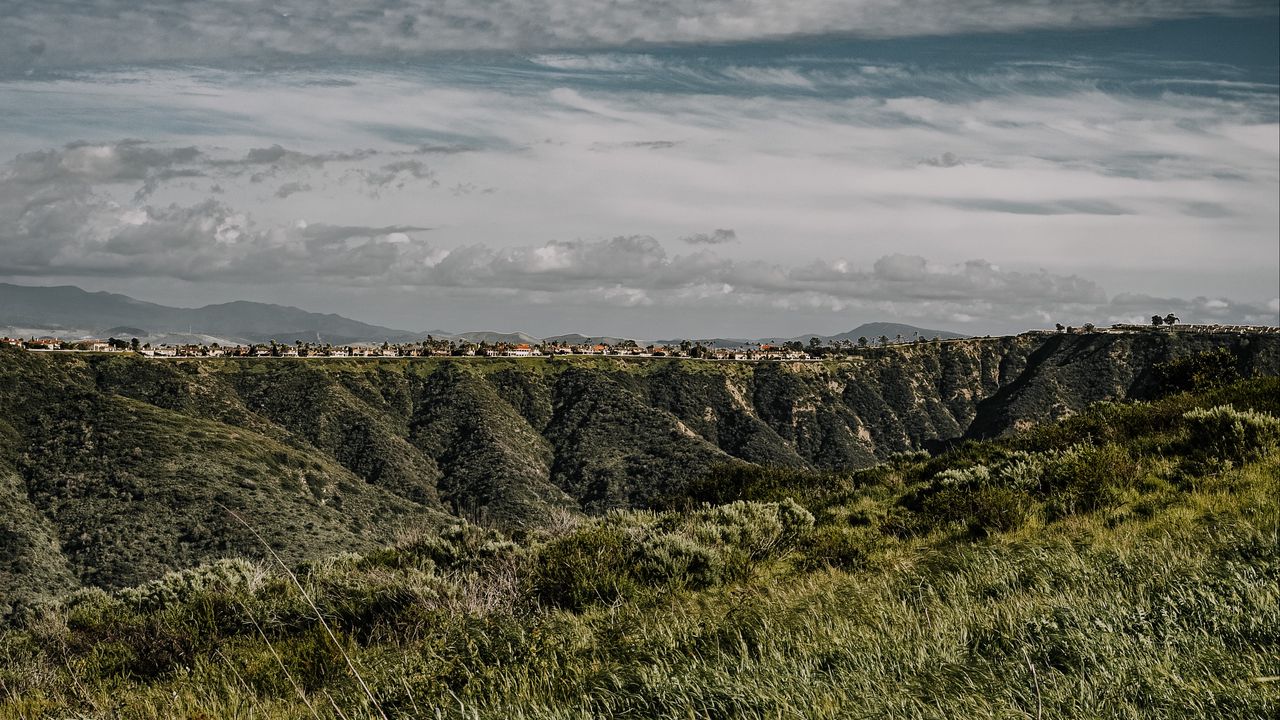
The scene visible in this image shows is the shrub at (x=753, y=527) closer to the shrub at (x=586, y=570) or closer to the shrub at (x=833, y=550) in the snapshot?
the shrub at (x=833, y=550)

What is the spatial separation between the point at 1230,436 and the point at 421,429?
391ft

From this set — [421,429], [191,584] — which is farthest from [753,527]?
[421,429]

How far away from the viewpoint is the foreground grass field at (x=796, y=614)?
4.05 meters

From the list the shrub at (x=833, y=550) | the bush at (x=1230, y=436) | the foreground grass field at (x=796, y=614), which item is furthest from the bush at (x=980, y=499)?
the bush at (x=1230, y=436)

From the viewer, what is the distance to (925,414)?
163125 millimetres

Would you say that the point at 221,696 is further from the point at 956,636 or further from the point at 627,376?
the point at 627,376

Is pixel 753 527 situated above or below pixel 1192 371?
below

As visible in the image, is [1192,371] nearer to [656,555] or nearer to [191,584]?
[656,555]

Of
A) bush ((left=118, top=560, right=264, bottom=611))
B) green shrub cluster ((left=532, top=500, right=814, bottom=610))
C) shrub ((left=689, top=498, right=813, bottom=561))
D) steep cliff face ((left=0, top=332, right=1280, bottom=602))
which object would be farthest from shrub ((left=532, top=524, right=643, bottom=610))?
bush ((left=118, top=560, right=264, bottom=611))

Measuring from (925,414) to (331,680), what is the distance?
167m

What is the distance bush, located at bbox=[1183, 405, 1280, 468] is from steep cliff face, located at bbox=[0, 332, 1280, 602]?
1081 centimetres

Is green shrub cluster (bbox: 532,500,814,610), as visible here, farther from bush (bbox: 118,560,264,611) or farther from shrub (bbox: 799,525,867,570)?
bush (bbox: 118,560,264,611)

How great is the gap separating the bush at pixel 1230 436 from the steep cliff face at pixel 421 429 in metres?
10.8

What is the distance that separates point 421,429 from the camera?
123125 millimetres
